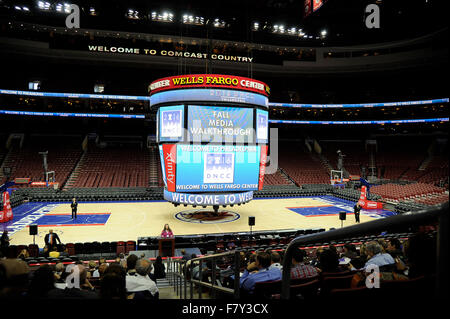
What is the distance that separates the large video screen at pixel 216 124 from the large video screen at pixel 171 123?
1.98 feet

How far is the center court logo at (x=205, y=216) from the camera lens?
22.6 metres

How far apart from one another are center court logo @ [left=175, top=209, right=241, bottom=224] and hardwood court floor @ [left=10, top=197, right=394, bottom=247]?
78 millimetres

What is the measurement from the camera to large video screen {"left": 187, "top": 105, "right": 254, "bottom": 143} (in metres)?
19.0

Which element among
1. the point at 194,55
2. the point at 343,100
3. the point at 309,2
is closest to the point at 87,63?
the point at 194,55

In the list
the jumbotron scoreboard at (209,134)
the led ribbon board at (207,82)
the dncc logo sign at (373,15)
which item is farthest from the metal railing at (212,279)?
the dncc logo sign at (373,15)

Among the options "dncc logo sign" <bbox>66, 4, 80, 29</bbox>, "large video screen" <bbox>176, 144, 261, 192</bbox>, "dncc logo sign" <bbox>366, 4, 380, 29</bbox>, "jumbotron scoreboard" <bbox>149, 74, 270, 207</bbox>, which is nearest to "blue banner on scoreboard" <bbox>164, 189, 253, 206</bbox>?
"jumbotron scoreboard" <bbox>149, 74, 270, 207</bbox>

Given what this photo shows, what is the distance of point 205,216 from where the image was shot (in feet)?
79.2

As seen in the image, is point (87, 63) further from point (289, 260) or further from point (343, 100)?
point (289, 260)

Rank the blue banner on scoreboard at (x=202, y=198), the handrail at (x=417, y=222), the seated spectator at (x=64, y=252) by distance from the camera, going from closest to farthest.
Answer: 1. the handrail at (x=417, y=222)
2. the seated spectator at (x=64, y=252)
3. the blue banner on scoreboard at (x=202, y=198)

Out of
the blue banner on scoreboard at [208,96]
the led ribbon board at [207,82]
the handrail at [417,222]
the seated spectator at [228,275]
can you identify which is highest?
the led ribbon board at [207,82]

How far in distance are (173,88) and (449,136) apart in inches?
753

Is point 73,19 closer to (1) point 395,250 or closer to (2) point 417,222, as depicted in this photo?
(1) point 395,250

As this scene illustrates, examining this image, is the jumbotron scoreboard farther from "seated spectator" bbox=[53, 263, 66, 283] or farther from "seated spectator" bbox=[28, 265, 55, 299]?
"seated spectator" bbox=[28, 265, 55, 299]

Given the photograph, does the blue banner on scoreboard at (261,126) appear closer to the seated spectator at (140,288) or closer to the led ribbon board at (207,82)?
the led ribbon board at (207,82)
